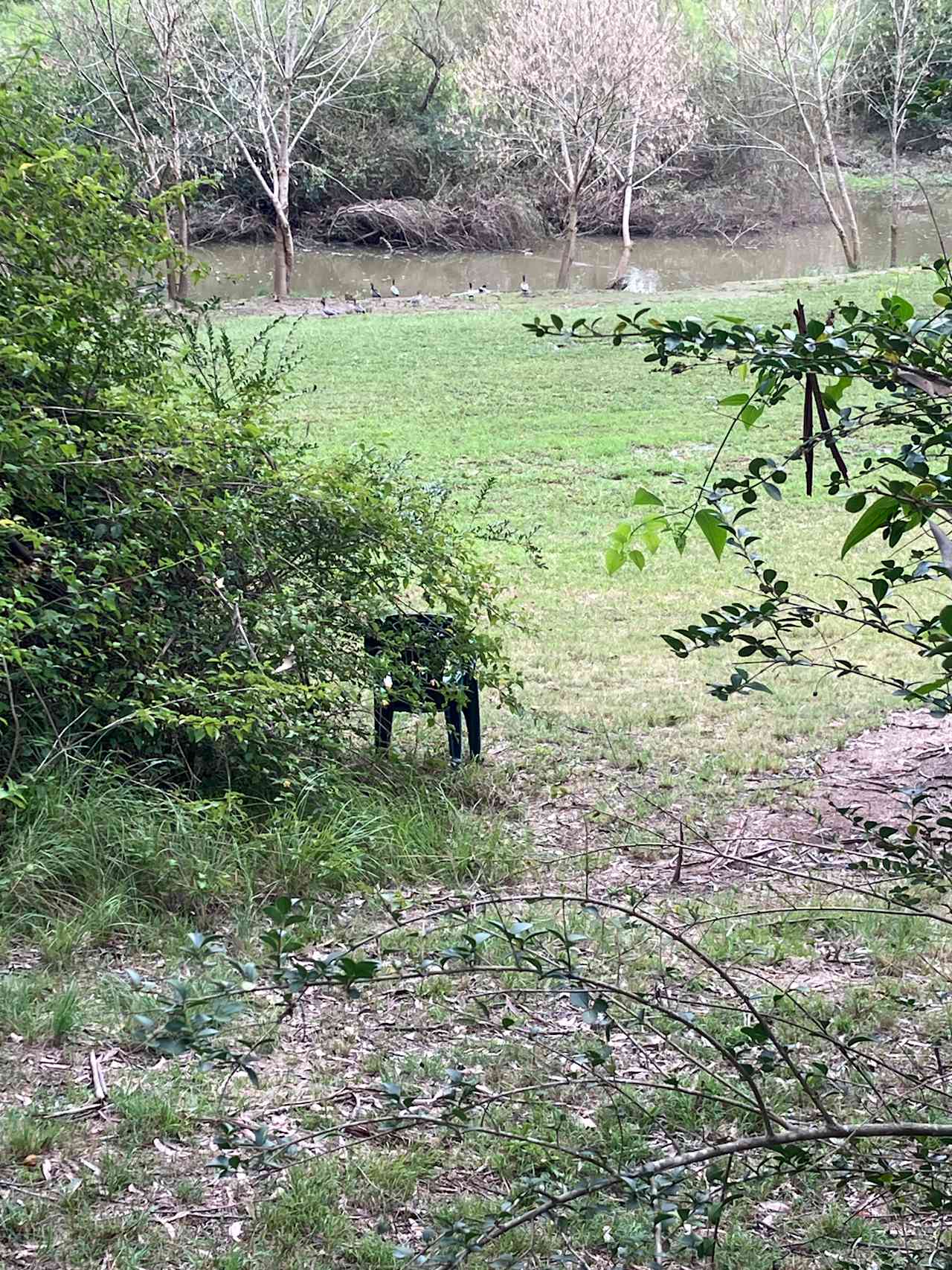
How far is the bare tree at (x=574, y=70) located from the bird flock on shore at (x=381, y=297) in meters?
2.15

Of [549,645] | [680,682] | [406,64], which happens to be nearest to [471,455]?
[549,645]

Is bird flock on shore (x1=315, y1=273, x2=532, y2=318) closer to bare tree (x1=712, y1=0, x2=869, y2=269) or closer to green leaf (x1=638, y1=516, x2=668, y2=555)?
bare tree (x1=712, y1=0, x2=869, y2=269)

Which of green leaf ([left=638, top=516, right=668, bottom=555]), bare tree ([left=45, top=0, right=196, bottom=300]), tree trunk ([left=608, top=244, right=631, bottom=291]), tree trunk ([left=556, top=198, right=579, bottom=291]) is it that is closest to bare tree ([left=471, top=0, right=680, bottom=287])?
tree trunk ([left=556, top=198, right=579, bottom=291])

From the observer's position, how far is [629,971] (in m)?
3.69

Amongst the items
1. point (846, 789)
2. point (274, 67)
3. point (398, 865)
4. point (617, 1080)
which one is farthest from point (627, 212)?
point (617, 1080)

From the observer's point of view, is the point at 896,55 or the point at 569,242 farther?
the point at 896,55

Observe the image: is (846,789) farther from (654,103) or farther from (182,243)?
(654,103)

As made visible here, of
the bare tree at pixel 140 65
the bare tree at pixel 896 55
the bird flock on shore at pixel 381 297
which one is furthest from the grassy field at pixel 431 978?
the bare tree at pixel 896 55

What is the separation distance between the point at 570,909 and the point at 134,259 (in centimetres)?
304

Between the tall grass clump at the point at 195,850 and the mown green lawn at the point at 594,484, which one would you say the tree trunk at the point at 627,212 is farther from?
the tall grass clump at the point at 195,850

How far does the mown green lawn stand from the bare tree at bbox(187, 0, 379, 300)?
470 cm

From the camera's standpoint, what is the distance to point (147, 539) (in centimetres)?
457

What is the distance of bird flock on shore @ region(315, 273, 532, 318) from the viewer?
2572cm

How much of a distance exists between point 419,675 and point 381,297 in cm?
2448
